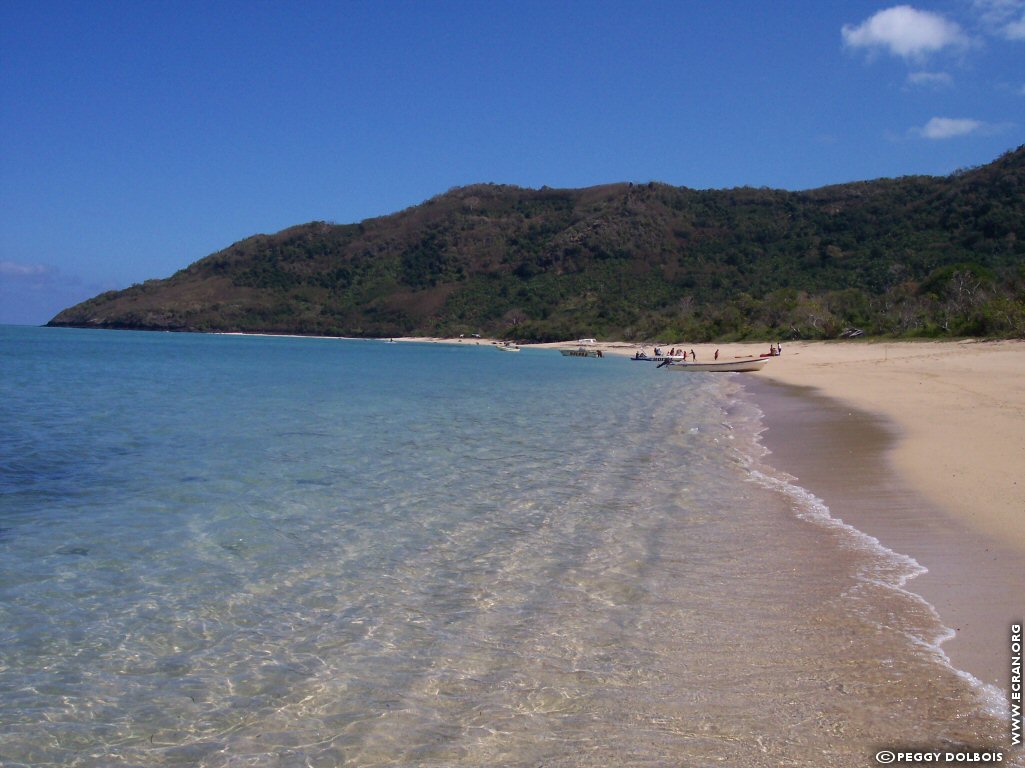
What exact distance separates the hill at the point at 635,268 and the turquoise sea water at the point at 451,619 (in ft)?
109

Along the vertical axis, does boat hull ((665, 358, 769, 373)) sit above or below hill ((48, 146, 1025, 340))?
below

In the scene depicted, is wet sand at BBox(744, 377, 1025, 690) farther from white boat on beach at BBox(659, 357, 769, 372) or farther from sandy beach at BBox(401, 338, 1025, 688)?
white boat on beach at BBox(659, 357, 769, 372)

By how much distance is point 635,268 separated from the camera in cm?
11812

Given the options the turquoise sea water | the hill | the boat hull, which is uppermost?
the hill

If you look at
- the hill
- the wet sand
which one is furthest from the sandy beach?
the hill

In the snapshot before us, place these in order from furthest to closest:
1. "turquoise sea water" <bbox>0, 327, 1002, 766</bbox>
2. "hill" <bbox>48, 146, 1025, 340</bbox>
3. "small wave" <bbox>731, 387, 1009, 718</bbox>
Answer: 1. "hill" <bbox>48, 146, 1025, 340</bbox>
2. "small wave" <bbox>731, 387, 1009, 718</bbox>
3. "turquoise sea water" <bbox>0, 327, 1002, 766</bbox>

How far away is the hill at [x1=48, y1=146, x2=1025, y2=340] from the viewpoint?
6000 centimetres

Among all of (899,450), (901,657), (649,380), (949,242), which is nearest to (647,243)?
(949,242)

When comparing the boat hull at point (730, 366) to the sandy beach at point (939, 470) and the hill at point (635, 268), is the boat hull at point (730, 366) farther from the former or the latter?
the sandy beach at point (939, 470)

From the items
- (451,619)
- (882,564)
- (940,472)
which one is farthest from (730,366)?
(451,619)

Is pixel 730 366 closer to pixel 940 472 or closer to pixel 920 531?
pixel 940 472

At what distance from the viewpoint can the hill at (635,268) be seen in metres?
60.0

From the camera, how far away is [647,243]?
12350 centimetres

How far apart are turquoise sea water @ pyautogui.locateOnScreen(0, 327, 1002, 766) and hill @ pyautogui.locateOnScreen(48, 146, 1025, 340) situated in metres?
33.1
